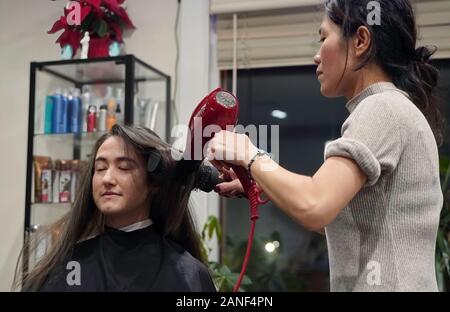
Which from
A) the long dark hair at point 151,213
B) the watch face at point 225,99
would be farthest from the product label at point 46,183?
the watch face at point 225,99

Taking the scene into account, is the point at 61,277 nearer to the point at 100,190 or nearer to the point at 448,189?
the point at 100,190

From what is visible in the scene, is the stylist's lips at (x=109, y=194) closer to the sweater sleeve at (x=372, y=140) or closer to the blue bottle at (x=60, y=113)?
the sweater sleeve at (x=372, y=140)

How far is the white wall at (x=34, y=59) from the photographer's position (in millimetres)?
1300

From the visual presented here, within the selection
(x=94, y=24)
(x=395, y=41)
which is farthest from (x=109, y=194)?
(x=395, y=41)

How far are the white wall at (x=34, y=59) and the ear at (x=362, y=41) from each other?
0.67 metres

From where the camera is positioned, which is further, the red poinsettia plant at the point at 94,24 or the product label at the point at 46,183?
the product label at the point at 46,183

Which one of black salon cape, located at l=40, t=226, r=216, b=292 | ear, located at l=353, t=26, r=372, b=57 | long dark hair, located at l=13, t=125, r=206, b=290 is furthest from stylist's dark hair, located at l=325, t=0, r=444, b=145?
black salon cape, located at l=40, t=226, r=216, b=292

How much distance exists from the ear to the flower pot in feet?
3.73

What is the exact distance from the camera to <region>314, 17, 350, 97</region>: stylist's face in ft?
2.91

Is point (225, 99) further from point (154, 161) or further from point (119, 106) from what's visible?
point (119, 106)

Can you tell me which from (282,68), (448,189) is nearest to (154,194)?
(282,68)

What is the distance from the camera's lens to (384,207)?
83 centimetres

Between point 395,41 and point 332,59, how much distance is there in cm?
12

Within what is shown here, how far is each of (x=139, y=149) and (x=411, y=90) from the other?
2.24 ft
